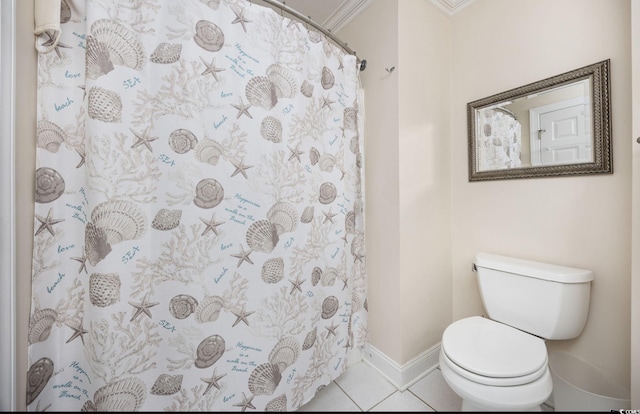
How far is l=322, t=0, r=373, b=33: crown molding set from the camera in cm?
158

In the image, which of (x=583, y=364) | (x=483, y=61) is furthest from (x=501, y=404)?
(x=483, y=61)

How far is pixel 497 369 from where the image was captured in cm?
93

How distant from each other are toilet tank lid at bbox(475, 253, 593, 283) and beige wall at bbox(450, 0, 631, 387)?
→ 0.23ft

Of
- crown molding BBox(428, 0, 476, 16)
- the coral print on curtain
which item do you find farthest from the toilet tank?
crown molding BBox(428, 0, 476, 16)

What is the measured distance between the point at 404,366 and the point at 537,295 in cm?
78

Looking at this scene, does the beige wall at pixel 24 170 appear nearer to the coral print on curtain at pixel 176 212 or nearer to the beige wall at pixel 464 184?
the coral print on curtain at pixel 176 212

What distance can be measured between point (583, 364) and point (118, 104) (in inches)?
88.0

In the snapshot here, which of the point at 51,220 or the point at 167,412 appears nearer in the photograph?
the point at 51,220

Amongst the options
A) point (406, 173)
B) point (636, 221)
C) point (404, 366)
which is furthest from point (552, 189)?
point (404, 366)

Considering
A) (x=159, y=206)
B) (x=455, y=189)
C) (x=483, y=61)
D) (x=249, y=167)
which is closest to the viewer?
(x=159, y=206)

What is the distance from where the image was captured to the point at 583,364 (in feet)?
3.90

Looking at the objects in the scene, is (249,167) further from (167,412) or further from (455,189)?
(455,189)

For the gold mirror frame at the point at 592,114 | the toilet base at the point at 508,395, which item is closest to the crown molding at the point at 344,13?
the gold mirror frame at the point at 592,114

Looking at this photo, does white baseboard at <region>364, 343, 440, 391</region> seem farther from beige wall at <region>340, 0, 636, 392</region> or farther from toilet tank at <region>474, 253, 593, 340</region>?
toilet tank at <region>474, 253, 593, 340</region>
